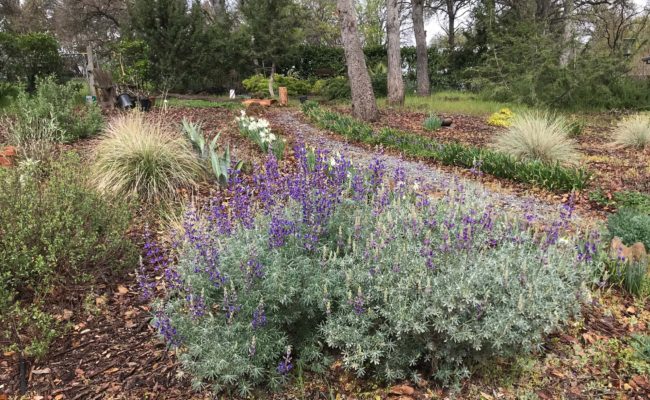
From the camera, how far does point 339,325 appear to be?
226cm

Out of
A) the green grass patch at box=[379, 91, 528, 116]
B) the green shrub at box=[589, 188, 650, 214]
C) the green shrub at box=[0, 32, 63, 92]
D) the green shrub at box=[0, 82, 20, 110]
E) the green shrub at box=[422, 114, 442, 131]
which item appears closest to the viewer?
the green shrub at box=[589, 188, 650, 214]

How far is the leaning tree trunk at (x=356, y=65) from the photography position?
10180mm

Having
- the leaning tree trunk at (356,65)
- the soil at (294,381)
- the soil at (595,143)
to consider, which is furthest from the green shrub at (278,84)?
the soil at (294,381)

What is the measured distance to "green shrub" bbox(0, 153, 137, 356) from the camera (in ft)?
9.20

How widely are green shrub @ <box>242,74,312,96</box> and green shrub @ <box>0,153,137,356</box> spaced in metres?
13.7

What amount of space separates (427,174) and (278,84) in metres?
12.8

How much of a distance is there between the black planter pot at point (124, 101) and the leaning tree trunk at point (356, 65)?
15.7ft

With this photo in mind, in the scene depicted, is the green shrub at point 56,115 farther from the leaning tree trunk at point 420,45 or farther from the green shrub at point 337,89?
the leaning tree trunk at point 420,45

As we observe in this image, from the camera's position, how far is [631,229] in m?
3.52

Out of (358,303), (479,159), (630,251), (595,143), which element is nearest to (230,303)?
(358,303)

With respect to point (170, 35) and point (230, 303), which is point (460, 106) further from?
point (230, 303)

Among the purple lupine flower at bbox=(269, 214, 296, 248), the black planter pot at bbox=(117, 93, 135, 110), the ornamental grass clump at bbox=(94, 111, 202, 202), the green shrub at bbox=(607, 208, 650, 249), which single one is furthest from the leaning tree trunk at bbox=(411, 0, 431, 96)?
the purple lupine flower at bbox=(269, 214, 296, 248)

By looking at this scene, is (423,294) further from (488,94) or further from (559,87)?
(488,94)

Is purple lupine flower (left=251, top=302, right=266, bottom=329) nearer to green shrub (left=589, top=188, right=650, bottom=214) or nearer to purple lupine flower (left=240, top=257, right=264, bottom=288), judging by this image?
purple lupine flower (left=240, top=257, right=264, bottom=288)
